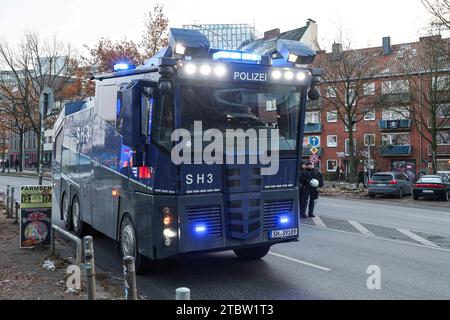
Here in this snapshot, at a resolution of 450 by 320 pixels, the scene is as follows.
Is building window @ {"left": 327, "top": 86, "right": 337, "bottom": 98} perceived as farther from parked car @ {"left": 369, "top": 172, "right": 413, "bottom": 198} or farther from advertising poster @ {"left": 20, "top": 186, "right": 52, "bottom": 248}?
advertising poster @ {"left": 20, "top": 186, "right": 52, "bottom": 248}

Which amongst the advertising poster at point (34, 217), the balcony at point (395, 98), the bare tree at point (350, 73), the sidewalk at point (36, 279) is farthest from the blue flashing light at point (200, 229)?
the balcony at point (395, 98)

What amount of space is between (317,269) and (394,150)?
160 feet

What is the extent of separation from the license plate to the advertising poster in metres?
4.55

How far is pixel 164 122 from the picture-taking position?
22.5 feet

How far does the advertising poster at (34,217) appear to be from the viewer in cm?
934

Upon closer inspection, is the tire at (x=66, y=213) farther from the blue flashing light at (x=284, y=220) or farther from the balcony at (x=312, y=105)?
the blue flashing light at (x=284, y=220)

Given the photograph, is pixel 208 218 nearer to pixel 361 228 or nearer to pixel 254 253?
pixel 254 253

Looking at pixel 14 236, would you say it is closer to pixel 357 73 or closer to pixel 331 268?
pixel 331 268

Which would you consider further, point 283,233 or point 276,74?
point 283,233

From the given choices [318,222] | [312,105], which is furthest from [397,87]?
[318,222]

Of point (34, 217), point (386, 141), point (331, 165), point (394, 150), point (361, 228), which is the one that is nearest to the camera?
point (34, 217)

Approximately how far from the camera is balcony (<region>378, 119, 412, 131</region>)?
178ft
